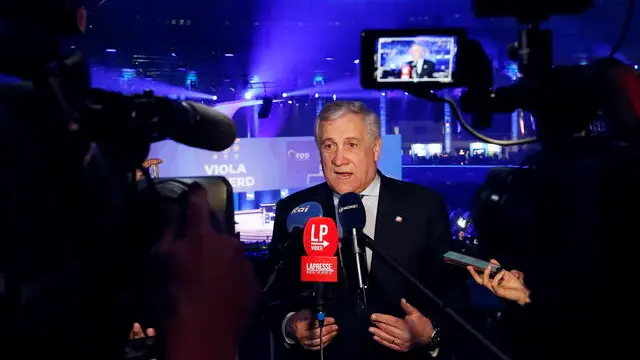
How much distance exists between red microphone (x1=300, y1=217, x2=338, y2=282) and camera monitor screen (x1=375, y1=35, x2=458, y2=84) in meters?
0.52

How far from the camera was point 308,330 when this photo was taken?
175cm

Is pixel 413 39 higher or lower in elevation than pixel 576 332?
higher

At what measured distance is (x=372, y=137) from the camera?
236 centimetres

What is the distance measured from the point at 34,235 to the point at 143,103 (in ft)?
0.97

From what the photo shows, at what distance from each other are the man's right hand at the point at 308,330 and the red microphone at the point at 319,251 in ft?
0.64

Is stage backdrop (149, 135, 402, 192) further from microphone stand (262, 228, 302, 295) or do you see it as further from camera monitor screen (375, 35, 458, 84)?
camera monitor screen (375, 35, 458, 84)

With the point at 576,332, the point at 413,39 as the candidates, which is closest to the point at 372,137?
the point at 413,39

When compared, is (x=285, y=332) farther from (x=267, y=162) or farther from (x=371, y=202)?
(x=267, y=162)

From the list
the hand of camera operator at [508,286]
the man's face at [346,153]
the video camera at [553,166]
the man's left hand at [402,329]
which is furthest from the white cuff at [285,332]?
the video camera at [553,166]

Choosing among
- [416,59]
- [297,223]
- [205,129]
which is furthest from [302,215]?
[205,129]

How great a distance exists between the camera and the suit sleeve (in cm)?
152

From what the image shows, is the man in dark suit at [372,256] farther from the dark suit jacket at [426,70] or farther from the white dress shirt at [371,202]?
the dark suit jacket at [426,70]

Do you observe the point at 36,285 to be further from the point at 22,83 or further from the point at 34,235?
the point at 22,83

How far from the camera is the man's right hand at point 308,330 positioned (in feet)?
5.78
